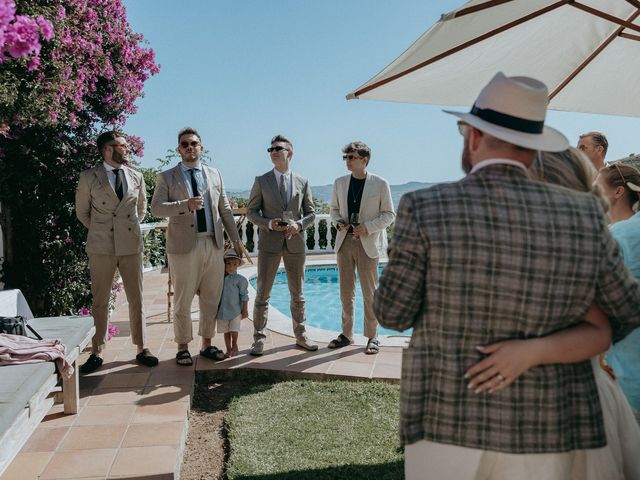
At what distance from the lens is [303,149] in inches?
5531

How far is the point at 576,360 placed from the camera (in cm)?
142

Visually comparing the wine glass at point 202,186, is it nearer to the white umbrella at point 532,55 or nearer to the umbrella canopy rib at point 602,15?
the white umbrella at point 532,55

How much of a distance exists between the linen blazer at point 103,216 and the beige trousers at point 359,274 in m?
1.82

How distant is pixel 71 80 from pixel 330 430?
3134 millimetres

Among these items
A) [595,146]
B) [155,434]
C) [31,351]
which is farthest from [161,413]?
[595,146]

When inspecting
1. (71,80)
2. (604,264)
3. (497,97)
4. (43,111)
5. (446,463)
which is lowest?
(446,463)

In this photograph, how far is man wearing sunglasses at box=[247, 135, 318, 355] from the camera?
4938 mm

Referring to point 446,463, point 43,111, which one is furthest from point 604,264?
point 43,111

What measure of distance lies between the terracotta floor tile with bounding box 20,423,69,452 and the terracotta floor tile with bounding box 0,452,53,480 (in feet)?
0.19

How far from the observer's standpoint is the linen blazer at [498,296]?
1.34 m

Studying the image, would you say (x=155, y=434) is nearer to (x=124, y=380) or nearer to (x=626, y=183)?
(x=124, y=380)

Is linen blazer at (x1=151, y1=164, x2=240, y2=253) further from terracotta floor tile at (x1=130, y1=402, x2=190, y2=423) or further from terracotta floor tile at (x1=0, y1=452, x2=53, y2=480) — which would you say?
terracotta floor tile at (x1=0, y1=452, x2=53, y2=480)

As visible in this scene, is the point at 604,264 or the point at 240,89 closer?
the point at 604,264

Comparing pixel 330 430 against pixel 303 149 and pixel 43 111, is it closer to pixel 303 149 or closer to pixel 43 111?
pixel 43 111
